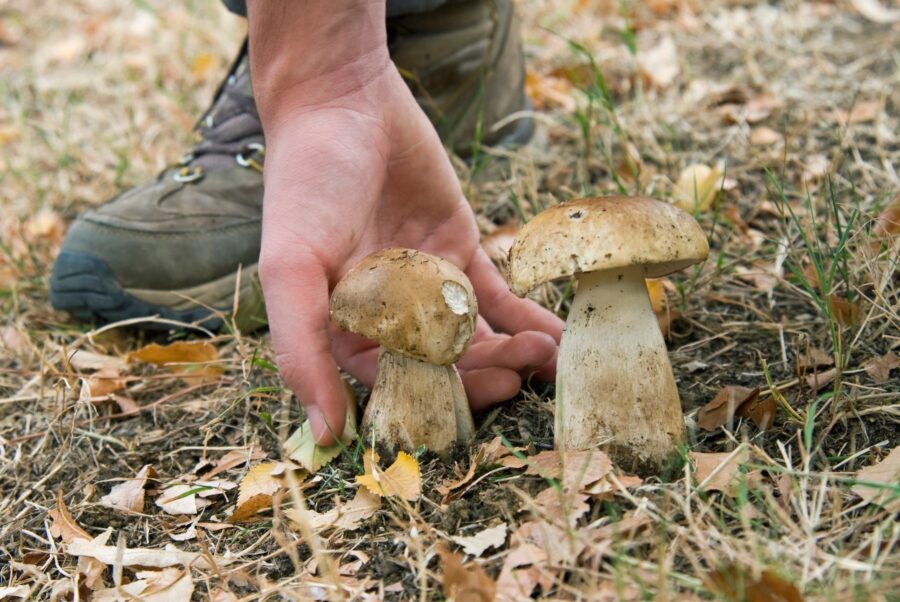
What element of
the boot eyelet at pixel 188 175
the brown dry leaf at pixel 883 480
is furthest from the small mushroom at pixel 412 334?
the boot eyelet at pixel 188 175

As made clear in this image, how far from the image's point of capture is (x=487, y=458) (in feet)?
6.26

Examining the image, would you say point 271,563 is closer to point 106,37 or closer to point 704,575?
point 704,575

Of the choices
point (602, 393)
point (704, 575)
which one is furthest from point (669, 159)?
point (704, 575)

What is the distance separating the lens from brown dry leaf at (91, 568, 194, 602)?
1.68m

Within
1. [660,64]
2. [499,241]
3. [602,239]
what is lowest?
[499,241]

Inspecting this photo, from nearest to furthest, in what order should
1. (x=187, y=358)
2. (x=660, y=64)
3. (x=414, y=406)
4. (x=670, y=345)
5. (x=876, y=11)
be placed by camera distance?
(x=414, y=406) < (x=670, y=345) < (x=187, y=358) < (x=660, y=64) < (x=876, y=11)

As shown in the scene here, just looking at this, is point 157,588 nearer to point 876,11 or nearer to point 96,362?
point 96,362

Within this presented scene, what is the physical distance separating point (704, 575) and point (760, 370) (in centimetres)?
98

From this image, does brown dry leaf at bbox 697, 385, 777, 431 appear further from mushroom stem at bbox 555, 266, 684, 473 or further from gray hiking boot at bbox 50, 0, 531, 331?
gray hiking boot at bbox 50, 0, 531, 331

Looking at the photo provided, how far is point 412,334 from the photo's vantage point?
179 cm

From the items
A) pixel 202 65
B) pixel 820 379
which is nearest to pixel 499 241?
pixel 820 379

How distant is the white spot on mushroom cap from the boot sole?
1244mm

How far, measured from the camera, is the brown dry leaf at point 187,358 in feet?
8.84

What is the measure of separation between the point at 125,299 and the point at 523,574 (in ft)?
6.67
